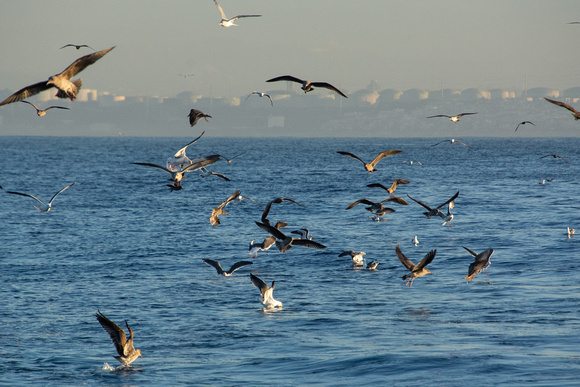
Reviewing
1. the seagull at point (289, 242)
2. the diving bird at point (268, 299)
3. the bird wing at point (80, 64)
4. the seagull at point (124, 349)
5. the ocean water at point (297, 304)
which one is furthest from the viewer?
the diving bird at point (268, 299)

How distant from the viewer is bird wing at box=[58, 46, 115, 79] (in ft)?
33.7

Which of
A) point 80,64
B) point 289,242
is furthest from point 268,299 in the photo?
point 80,64

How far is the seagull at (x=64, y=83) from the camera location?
10.4 m

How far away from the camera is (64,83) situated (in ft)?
37.0

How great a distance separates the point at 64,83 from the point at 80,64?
699mm

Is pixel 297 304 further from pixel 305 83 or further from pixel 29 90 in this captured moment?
pixel 29 90

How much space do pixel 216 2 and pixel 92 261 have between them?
1625 cm

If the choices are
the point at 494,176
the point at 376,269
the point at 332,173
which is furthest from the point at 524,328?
the point at 332,173

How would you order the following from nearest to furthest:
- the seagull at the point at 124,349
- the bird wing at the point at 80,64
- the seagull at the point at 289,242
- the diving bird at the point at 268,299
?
the bird wing at the point at 80,64, the seagull at the point at 124,349, the seagull at the point at 289,242, the diving bird at the point at 268,299

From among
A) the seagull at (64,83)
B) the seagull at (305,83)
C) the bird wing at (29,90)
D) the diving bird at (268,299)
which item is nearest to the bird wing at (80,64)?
the seagull at (64,83)

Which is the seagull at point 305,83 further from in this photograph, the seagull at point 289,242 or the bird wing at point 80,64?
the bird wing at point 80,64

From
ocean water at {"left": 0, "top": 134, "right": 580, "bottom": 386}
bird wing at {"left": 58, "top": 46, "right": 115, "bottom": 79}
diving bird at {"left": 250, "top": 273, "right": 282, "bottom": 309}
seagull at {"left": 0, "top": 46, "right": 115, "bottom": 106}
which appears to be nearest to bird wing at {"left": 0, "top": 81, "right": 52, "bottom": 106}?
seagull at {"left": 0, "top": 46, "right": 115, "bottom": 106}

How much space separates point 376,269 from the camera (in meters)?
25.7

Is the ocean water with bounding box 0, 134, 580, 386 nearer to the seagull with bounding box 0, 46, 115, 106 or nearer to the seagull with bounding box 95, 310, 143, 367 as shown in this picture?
the seagull with bounding box 95, 310, 143, 367
